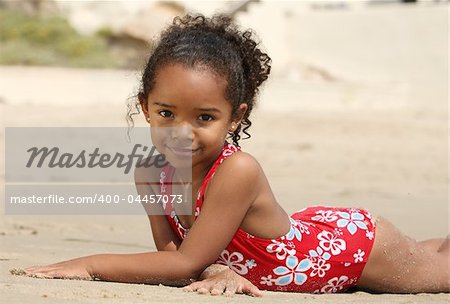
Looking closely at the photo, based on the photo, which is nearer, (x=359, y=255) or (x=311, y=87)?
(x=359, y=255)

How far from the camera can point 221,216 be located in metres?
3.33

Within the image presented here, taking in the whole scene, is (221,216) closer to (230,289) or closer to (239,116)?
(230,289)

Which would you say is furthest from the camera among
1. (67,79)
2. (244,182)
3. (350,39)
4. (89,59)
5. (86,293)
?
(350,39)

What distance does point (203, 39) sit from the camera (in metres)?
3.48

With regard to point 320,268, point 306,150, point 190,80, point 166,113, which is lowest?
point 306,150

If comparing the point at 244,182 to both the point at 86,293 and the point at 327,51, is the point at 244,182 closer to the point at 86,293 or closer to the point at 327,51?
the point at 86,293

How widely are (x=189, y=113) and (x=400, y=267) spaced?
1219 mm

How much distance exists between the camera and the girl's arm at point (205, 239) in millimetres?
3332

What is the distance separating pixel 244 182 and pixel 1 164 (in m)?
5.08

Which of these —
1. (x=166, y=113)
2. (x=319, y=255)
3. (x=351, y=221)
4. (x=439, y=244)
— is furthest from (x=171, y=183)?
(x=439, y=244)

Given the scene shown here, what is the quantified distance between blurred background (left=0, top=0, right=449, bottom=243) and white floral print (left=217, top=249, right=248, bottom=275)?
892 millimetres

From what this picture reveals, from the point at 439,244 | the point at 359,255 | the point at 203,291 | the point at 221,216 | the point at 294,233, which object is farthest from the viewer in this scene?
the point at 439,244

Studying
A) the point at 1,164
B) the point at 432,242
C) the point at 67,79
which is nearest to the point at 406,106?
the point at 67,79

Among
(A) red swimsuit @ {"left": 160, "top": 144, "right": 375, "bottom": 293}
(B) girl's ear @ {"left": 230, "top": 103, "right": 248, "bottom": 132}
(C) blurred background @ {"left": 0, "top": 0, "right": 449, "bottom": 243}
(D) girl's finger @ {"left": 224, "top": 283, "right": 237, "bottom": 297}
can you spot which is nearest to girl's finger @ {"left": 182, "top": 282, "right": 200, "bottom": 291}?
(D) girl's finger @ {"left": 224, "top": 283, "right": 237, "bottom": 297}
